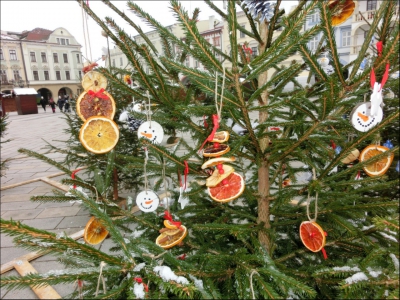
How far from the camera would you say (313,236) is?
48.9 inches

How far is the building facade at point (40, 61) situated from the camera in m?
38.2

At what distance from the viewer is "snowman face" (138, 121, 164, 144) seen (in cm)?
153

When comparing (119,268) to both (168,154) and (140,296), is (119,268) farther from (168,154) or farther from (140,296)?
(168,154)

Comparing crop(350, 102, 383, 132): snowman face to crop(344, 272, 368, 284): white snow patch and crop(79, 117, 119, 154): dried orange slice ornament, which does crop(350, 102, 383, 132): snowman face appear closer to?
crop(344, 272, 368, 284): white snow patch

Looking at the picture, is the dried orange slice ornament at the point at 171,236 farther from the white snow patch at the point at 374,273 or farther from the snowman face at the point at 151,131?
the white snow patch at the point at 374,273

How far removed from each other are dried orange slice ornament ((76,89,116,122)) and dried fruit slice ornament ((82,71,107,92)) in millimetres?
37

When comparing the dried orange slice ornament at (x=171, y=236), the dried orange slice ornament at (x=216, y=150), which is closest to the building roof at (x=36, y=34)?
the dried orange slice ornament at (x=171, y=236)

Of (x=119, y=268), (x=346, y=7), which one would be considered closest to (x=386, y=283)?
(x=119, y=268)

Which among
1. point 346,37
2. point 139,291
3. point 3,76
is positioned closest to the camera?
point 139,291

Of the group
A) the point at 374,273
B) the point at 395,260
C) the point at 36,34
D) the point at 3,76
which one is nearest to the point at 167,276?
the point at 374,273

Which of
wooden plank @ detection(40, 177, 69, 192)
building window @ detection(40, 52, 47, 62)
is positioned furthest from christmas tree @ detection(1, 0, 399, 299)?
building window @ detection(40, 52, 47, 62)

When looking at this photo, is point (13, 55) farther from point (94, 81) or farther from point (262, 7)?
point (262, 7)

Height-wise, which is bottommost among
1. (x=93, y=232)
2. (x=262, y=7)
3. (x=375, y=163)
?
(x=93, y=232)

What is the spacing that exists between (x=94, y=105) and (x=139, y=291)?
3.48ft
